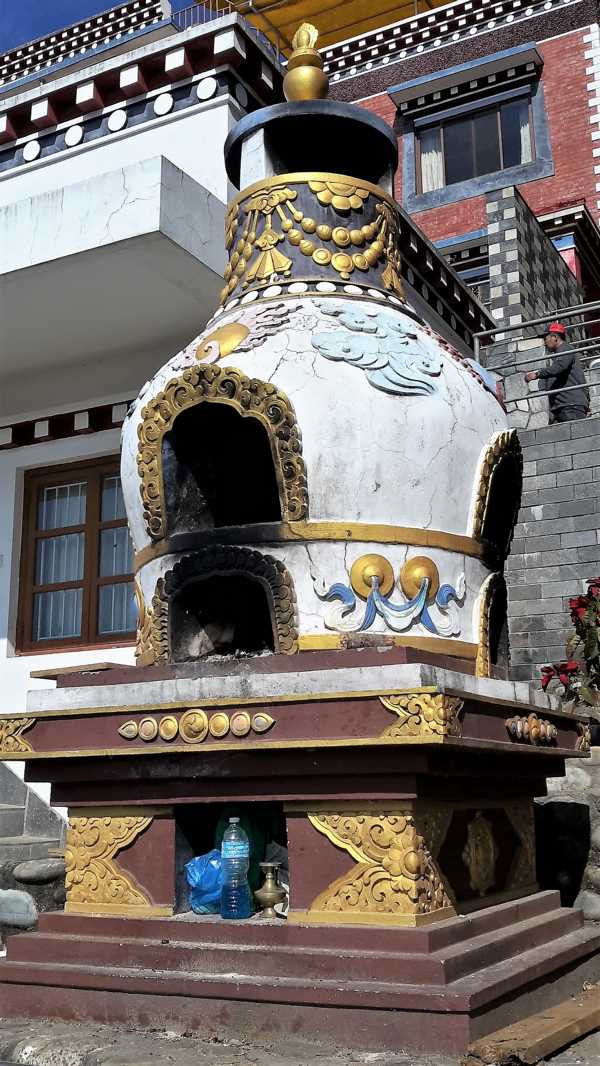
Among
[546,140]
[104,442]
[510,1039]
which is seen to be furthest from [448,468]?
Result: [546,140]

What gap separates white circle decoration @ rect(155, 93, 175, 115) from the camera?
9.47 meters

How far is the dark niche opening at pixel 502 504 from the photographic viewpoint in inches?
223

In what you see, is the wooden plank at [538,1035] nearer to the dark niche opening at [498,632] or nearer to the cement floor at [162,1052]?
the cement floor at [162,1052]

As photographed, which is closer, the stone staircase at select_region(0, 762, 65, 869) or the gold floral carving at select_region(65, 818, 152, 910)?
the gold floral carving at select_region(65, 818, 152, 910)

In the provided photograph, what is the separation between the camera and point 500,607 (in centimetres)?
→ 585

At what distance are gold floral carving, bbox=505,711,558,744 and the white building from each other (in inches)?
165

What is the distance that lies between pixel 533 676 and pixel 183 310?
5193mm

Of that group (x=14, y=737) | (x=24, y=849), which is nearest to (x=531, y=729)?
(x=14, y=737)

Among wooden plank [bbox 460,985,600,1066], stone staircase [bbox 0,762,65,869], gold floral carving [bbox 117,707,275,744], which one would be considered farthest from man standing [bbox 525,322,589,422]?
gold floral carving [bbox 117,707,275,744]

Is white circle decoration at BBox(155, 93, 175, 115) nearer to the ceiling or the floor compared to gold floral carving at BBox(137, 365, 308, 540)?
nearer to the ceiling

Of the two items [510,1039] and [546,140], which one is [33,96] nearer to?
[510,1039]

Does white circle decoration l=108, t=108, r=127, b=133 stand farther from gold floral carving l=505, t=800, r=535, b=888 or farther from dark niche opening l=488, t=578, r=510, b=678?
gold floral carving l=505, t=800, r=535, b=888

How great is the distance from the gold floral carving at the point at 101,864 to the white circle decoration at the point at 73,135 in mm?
6942

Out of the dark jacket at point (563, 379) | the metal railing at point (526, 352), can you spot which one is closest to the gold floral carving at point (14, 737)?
the metal railing at point (526, 352)
